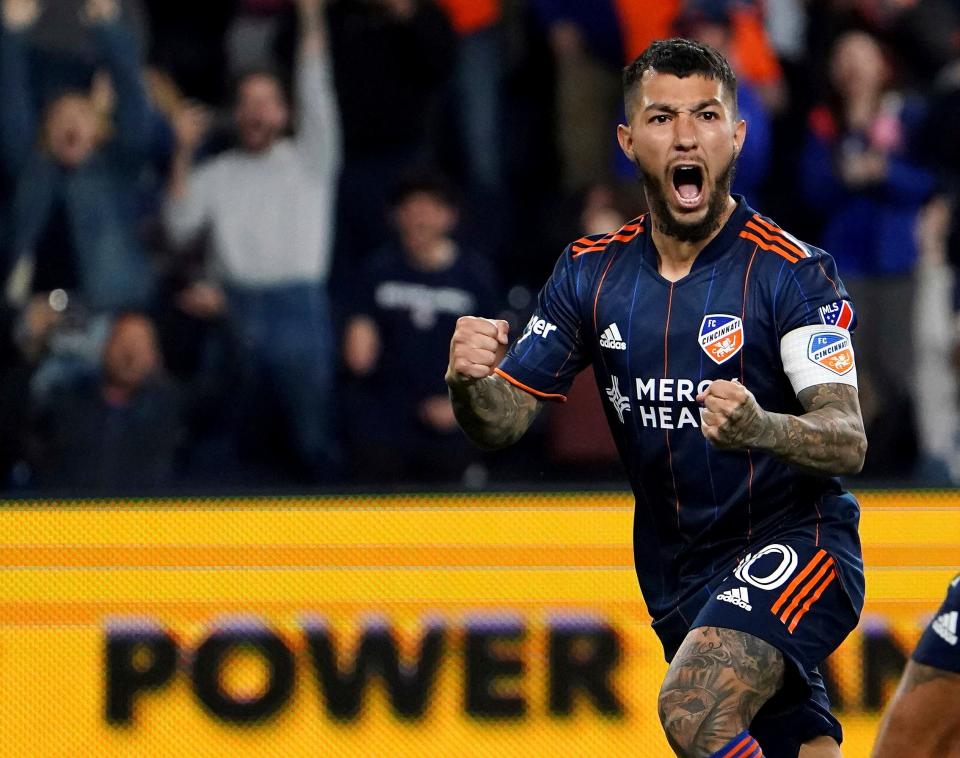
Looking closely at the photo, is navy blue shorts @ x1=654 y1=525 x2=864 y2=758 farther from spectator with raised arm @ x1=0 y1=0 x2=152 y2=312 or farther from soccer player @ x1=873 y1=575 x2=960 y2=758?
spectator with raised arm @ x1=0 y1=0 x2=152 y2=312

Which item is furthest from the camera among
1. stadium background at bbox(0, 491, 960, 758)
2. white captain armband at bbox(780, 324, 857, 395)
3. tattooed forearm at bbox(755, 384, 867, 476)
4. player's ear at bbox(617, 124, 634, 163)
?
stadium background at bbox(0, 491, 960, 758)

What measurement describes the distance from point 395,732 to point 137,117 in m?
3.39

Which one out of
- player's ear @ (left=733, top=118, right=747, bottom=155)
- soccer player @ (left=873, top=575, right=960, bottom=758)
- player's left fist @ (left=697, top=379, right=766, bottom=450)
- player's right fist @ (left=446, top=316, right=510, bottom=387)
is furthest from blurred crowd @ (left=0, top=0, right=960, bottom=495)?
player's left fist @ (left=697, top=379, right=766, bottom=450)

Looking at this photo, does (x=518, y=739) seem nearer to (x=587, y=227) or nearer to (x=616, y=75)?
(x=587, y=227)

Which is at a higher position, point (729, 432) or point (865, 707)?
point (729, 432)

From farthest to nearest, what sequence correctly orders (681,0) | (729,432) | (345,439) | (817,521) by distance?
(681,0) < (345,439) < (817,521) < (729,432)

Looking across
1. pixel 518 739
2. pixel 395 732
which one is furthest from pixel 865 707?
pixel 395 732

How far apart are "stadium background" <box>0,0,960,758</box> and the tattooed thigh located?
2.21 meters

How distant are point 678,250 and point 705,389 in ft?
1.56

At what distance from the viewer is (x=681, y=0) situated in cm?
807

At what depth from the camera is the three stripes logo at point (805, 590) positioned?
4.23 m

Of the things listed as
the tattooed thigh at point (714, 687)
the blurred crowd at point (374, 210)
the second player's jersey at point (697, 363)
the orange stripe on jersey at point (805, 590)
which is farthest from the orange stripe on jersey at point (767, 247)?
the blurred crowd at point (374, 210)

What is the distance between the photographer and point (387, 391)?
7445mm

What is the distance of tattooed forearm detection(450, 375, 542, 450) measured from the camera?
14.2 ft
